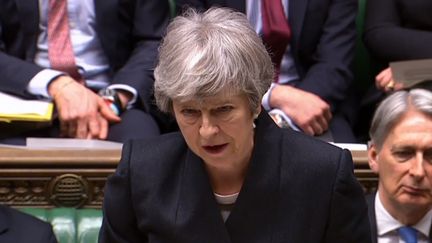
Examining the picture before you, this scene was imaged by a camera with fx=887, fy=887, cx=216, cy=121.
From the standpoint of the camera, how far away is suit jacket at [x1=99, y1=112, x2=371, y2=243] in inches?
56.2

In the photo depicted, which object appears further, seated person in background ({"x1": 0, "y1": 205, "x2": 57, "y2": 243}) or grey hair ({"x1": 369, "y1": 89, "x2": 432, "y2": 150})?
grey hair ({"x1": 369, "y1": 89, "x2": 432, "y2": 150})

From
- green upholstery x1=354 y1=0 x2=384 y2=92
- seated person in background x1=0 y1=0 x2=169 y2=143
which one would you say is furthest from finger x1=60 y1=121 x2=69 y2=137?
green upholstery x1=354 y1=0 x2=384 y2=92

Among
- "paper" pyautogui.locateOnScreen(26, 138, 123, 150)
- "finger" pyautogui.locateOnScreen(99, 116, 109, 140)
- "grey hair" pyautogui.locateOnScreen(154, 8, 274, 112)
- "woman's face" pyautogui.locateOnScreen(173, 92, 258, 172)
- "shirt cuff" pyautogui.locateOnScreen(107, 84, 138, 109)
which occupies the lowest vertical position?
"finger" pyautogui.locateOnScreen(99, 116, 109, 140)

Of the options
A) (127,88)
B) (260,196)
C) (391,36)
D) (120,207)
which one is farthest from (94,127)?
(391,36)

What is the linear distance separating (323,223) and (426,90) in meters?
0.51

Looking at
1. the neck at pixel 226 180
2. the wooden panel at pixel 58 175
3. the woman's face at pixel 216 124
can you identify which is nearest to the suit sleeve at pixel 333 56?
the wooden panel at pixel 58 175

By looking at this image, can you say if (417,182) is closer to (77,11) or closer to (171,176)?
(171,176)

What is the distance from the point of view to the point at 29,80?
6.77ft

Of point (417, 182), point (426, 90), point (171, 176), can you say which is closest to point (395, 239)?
point (417, 182)

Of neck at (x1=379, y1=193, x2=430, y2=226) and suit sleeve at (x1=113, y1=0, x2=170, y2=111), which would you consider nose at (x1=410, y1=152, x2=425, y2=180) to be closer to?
neck at (x1=379, y1=193, x2=430, y2=226)

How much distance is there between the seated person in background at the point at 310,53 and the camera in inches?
84.7

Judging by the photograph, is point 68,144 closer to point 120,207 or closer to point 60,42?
point 60,42

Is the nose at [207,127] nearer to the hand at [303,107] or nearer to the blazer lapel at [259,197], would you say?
the blazer lapel at [259,197]

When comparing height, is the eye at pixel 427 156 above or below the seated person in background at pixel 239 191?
below
